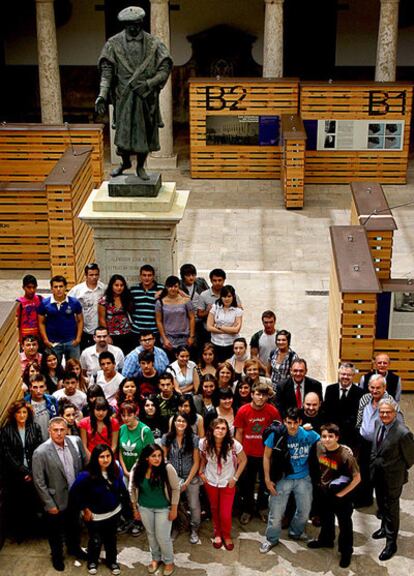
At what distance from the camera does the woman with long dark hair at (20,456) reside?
848 cm

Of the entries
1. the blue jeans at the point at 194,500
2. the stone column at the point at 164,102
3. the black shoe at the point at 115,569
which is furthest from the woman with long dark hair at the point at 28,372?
the stone column at the point at 164,102

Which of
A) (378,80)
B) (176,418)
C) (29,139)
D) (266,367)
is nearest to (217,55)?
(378,80)

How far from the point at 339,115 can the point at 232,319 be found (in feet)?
38.6

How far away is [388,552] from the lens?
856 centimetres

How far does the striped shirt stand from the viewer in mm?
11188

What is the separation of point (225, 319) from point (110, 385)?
188cm

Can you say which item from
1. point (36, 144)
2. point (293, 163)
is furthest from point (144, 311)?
point (293, 163)

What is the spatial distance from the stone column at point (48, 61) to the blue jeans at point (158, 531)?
16.3m

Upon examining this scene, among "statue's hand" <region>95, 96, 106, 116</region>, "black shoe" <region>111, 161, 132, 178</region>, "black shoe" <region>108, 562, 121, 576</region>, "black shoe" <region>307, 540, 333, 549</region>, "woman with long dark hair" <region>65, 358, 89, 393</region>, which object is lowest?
"black shoe" <region>108, 562, 121, 576</region>

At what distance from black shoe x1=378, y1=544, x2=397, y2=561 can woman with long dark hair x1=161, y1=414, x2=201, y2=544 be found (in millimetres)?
1691

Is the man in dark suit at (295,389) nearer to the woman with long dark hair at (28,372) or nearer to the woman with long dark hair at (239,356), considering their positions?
the woman with long dark hair at (239,356)

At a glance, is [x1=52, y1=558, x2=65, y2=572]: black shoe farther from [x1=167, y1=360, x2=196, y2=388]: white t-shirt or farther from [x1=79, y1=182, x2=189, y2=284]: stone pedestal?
[x1=79, y1=182, x2=189, y2=284]: stone pedestal

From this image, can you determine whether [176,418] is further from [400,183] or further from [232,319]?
[400,183]

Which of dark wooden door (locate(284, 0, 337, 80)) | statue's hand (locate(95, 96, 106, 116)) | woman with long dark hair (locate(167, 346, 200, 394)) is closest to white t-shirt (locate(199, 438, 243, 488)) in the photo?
woman with long dark hair (locate(167, 346, 200, 394))
